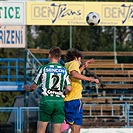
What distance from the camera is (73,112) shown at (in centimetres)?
849

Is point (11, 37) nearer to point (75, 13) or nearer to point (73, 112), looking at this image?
point (75, 13)

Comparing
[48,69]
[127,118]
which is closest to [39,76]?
[48,69]

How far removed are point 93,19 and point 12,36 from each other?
2.53 metres

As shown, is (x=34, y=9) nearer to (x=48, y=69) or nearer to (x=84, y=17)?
(x=84, y=17)

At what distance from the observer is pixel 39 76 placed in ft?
25.1

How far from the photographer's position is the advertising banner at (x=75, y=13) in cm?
1611

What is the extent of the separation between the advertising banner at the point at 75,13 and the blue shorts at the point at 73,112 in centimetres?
781

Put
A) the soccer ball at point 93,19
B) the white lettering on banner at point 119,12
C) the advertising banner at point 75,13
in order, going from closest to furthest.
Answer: the soccer ball at point 93,19
the advertising banner at point 75,13
the white lettering on banner at point 119,12

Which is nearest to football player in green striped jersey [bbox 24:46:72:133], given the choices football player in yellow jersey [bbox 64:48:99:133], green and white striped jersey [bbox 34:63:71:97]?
green and white striped jersey [bbox 34:63:71:97]

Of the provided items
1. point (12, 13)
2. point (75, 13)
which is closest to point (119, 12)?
point (75, 13)

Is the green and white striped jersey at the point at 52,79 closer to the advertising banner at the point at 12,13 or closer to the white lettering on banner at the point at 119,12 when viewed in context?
the advertising banner at the point at 12,13

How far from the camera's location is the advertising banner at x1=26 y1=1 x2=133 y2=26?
1611 cm

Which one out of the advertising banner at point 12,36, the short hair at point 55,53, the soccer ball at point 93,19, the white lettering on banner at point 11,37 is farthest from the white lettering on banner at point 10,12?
the short hair at point 55,53

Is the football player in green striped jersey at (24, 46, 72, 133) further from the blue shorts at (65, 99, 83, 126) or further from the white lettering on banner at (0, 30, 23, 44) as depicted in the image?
the white lettering on banner at (0, 30, 23, 44)
